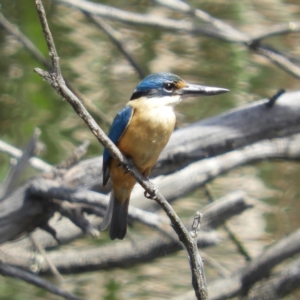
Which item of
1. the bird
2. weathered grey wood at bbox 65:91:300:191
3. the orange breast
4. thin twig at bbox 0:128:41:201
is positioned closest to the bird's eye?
the bird

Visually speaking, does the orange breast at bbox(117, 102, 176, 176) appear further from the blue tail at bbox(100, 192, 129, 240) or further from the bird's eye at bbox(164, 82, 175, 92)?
the blue tail at bbox(100, 192, 129, 240)

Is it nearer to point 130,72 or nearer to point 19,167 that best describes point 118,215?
point 19,167

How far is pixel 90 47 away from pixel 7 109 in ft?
2.49

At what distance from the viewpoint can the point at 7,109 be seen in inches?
185

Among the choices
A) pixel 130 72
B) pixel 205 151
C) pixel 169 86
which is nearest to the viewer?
pixel 169 86

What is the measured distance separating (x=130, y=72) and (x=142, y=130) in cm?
240

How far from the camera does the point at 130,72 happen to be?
510cm

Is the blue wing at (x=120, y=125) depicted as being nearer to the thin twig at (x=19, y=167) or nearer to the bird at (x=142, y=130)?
the bird at (x=142, y=130)

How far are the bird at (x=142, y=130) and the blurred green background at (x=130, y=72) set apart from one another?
159 centimetres

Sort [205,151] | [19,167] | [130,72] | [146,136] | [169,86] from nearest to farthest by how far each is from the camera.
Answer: [146,136]
[169,86]
[19,167]
[205,151]
[130,72]

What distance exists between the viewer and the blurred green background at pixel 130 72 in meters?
4.62

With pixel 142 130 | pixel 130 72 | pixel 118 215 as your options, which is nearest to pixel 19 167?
pixel 118 215

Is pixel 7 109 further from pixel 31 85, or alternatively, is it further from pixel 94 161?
pixel 94 161

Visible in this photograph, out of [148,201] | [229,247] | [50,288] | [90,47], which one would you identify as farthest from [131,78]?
[50,288]
